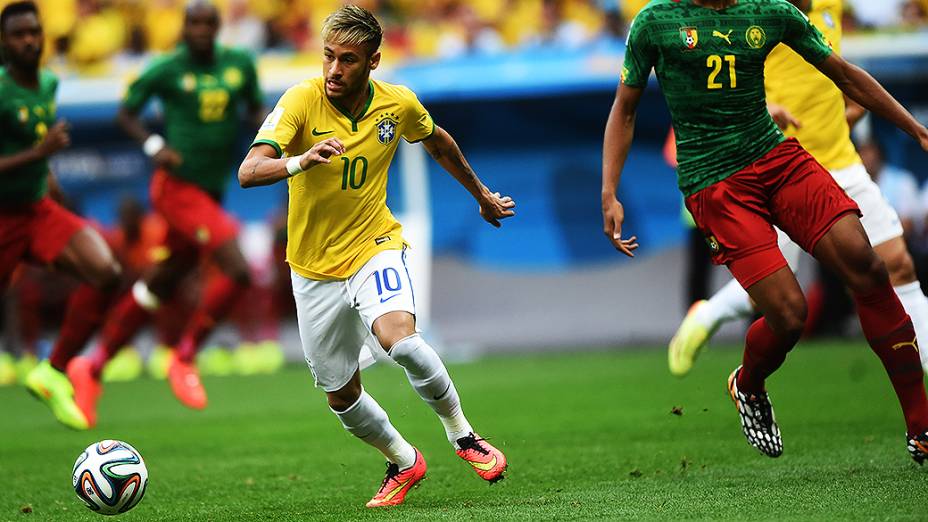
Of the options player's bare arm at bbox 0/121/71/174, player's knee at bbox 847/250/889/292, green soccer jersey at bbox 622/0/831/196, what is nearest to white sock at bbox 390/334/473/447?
green soccer jersey at bbox 622/0/831/196

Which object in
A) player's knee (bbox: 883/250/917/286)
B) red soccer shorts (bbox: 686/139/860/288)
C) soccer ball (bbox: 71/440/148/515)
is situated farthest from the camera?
player's knee (bbox: 883/250/917/286)

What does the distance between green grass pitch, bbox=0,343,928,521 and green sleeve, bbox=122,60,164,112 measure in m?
2.66

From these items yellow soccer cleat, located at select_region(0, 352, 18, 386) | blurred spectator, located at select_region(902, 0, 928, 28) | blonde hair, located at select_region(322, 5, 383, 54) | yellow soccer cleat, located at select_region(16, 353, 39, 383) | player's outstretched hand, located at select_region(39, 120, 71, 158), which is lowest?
yellow soccer cleat, located at select_region(0, 352, 18, 386)

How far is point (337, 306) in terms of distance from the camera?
668 cm

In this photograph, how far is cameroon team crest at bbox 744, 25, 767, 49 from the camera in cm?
645

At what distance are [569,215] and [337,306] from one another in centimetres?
1209

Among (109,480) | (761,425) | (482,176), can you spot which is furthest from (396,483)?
(482,176)

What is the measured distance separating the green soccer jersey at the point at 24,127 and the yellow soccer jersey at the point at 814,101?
16.6ft

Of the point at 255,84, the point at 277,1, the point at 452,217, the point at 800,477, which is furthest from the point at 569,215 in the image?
the point at 800,477

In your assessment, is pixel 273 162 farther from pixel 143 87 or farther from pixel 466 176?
pixel 143 87

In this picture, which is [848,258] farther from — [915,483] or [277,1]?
[277,1]

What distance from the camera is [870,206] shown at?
8031mm

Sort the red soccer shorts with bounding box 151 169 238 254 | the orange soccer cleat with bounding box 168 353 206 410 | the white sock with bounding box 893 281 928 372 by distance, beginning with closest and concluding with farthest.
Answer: the white sock with bounding box 893 281 928 372, the orange soccer cleat with bounding box 168 353 206 410, the red soccer shorts with bounding box 151 169 238 254

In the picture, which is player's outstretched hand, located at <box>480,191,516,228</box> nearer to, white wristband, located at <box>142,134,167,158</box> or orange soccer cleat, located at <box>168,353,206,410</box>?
white wristband, located at <box>142,134,167,158</box>
